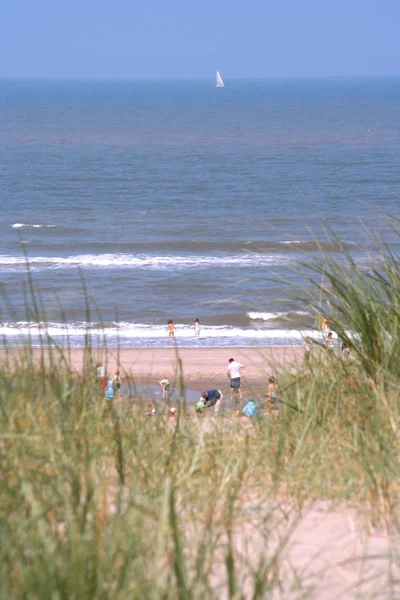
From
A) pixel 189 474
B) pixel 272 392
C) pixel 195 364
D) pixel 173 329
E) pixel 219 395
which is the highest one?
pixel 173 329

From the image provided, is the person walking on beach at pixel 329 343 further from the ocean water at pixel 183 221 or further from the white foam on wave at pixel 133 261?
the white foam on wave at pixel 133 261

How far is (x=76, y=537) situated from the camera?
202 centimetres

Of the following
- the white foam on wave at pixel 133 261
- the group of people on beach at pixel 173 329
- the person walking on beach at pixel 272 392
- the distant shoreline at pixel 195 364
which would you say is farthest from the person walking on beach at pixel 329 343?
the white foam on wave at pixel 133 261

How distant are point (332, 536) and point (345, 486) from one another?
0.39 metres

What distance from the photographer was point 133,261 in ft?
104

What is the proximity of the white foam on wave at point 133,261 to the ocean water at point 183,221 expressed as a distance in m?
0.07

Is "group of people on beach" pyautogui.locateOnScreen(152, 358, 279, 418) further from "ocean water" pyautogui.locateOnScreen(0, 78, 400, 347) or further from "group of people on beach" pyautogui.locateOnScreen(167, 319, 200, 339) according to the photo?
"group of people on beach" pyautogui.locateOnScreen(167, 319, 200, 339)

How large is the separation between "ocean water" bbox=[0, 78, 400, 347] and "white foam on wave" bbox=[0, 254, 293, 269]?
2.9 inches

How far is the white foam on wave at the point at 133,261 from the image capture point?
30703mm

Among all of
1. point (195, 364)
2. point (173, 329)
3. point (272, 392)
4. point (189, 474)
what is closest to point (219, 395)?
point (195, 364)

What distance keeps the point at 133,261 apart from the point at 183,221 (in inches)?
362

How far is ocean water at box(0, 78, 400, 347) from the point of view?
2184 centimetres

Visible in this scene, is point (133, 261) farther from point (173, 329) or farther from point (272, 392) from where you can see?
point (272, 392)

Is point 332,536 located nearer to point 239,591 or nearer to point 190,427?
point 239,591
